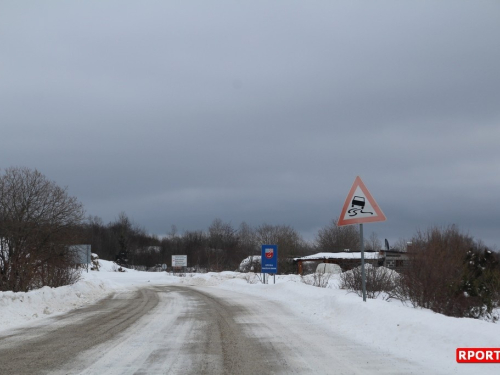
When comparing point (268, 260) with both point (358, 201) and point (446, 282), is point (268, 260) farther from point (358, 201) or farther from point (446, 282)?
point (358, 201)

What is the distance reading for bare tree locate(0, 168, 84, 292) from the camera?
819 inches

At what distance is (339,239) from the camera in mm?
99688

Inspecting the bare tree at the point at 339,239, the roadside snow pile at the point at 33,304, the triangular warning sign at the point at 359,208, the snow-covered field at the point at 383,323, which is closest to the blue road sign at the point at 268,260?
the snow-covered field at the point at 383,323

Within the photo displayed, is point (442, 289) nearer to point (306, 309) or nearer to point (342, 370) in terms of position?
point (306, 309)

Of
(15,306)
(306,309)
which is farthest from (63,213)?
(306,309)

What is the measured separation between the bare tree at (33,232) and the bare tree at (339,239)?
7663 centimetres

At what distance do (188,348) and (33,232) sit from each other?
14.5 meters

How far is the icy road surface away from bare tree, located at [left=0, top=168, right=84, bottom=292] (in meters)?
6.79

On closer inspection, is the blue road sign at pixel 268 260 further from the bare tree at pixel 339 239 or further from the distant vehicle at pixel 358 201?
the bare tree at pixel 339 239

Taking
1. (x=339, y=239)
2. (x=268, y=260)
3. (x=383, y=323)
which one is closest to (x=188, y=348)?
(x=383, y=323)

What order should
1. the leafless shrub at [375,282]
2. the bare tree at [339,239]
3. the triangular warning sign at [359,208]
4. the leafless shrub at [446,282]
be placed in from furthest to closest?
the bare tree at [339,239], the leafless shrub at [375,282], the leafless shrub at [446,282], the triangular warning sign at [359,208]

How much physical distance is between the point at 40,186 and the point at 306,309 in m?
13.8

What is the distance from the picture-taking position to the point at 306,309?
1697 cm

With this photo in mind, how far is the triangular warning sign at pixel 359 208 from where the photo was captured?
1302 cm
